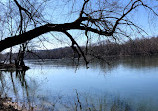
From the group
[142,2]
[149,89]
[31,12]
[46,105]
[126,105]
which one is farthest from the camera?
[149,89]

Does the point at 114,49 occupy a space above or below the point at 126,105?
above

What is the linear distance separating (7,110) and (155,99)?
5.55 meters

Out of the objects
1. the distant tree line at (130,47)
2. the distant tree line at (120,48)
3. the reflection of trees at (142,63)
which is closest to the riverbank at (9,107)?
the distant tree line at (120,48)

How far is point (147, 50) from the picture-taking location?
8.56 ft

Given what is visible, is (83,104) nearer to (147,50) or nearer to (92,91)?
(92,91)

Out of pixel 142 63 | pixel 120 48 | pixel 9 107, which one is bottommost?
pixel 9 107

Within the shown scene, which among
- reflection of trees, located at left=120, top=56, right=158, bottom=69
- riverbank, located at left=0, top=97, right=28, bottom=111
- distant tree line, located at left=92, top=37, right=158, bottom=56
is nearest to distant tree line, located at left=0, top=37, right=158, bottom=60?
distant tree line, located at left=92, top=37, right=158, bottom=56

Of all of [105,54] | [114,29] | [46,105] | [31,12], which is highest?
[31,12]

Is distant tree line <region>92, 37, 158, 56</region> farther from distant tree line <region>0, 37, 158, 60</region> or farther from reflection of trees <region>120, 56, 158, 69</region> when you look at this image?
reflection of trees <region>120, 56, 158, 69</region>

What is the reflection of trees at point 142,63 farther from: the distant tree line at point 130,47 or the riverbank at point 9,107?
the distant tree line at point 130,47

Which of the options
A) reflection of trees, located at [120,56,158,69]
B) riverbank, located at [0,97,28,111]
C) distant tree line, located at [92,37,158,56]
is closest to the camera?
distant tree line, located at [92,37,158,56]

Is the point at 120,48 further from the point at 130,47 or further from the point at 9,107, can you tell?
the point at 9,107

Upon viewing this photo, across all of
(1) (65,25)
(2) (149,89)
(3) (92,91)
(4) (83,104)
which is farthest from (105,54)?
(2) (149,89)

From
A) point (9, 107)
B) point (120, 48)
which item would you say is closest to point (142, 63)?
point (9, 107)
